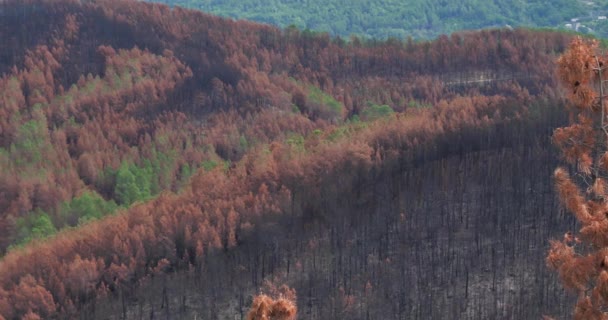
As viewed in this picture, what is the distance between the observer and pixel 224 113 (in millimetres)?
144875

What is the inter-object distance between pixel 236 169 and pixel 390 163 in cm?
1857

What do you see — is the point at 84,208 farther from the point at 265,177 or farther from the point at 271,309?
the point at 271,309

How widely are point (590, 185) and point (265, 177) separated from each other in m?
61.7

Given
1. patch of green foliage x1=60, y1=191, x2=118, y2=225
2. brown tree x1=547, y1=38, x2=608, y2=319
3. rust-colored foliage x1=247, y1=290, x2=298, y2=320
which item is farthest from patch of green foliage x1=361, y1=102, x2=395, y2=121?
rust-colored foliage x1=247, y1=290, x2=298, y2=320

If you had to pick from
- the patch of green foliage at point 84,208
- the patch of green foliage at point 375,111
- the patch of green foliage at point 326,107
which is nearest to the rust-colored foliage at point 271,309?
the patch of green foliage at point 84,208

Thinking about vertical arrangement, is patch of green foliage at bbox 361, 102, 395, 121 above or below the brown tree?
below

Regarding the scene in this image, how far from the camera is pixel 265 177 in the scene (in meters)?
82.1

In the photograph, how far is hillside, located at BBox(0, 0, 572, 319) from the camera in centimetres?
6262

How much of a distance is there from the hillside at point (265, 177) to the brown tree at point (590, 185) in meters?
35.2

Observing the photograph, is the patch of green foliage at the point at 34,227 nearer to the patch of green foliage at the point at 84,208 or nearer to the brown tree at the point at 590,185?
the patch of green foliage at the point at 84,208

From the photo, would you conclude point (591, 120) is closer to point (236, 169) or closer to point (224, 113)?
point (236, 169)

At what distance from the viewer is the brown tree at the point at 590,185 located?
66.9 feet

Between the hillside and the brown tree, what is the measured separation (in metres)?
35.2

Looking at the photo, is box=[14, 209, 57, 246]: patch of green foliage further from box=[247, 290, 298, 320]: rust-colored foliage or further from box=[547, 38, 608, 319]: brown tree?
box=[547, 38, 608, 319]: brown tree
